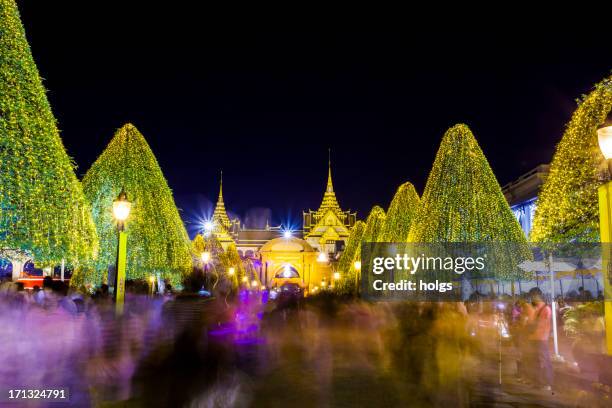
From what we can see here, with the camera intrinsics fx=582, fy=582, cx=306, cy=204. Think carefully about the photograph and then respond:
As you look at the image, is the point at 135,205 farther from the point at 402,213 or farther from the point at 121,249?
the point at 402,213

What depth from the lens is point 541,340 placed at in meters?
10.3

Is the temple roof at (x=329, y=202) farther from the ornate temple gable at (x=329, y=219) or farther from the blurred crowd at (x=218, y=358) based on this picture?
the blurred crowd at (x=218, y=358)

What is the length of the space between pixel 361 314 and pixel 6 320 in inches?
844

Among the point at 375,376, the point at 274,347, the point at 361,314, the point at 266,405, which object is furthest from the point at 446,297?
the point at 266,405

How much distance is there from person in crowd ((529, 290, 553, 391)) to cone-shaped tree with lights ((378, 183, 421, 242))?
64.9 ft

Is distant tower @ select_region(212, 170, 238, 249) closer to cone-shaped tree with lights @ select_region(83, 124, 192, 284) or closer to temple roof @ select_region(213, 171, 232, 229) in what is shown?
temple roof @ select_region(213, 171, 232, 229)

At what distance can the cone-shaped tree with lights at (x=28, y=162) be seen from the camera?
409 inches

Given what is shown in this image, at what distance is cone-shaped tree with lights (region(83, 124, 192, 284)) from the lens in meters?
17.8

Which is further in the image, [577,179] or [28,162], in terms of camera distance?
[577,179]

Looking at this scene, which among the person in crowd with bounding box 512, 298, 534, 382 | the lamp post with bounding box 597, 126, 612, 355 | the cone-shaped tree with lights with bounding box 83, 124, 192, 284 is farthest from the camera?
the cone-shaped tree with lights with bounding box 83, 124, 192, 284

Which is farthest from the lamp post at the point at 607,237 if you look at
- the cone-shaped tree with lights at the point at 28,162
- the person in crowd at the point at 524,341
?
the cone-shaped tree with lights at the point at 28,162

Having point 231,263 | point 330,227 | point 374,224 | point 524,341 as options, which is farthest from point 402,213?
point 330,227

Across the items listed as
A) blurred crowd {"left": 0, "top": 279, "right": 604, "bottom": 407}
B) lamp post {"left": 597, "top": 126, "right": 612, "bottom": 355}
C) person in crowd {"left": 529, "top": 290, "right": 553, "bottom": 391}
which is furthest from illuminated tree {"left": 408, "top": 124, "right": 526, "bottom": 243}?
lamp post {"left": 597, "top": 126, "right": 612, "bottom": 355}

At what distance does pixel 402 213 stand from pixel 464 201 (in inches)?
382
